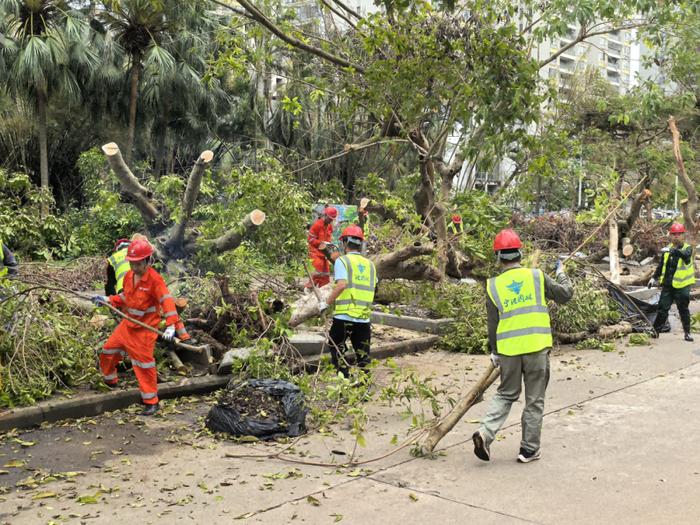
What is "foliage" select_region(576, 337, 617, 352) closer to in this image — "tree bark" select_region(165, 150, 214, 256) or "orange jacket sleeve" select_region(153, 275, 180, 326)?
"tree bark" select_region(165, 150, 214, 256)

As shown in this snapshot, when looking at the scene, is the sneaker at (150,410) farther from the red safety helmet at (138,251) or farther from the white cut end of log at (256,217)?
the white cut end of log at (256,217)

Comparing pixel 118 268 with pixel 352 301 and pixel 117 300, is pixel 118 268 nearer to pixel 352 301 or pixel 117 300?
pixel 117 300

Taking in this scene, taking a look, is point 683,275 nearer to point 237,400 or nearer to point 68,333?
point 237,400

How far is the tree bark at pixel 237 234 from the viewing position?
8977 mm

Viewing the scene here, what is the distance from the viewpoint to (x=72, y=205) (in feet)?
75.6

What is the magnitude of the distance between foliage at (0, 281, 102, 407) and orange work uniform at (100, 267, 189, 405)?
36cm

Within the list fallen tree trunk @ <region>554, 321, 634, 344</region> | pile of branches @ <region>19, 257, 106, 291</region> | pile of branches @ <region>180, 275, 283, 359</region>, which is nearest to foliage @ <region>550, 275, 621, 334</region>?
fallen tree trunk @ <region>554, 321, 634, 344</region>

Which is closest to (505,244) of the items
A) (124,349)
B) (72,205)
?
(124,349)

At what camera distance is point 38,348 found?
6.85 m

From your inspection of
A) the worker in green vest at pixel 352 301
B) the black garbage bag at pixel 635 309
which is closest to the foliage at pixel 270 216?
the worker in green vest at pixel 352 301

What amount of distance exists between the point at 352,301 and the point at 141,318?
6.61 feet

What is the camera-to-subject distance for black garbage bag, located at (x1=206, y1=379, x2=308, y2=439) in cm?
593

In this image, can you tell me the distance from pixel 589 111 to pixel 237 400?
72.9ft

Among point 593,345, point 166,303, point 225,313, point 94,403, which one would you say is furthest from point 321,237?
point 94,403
